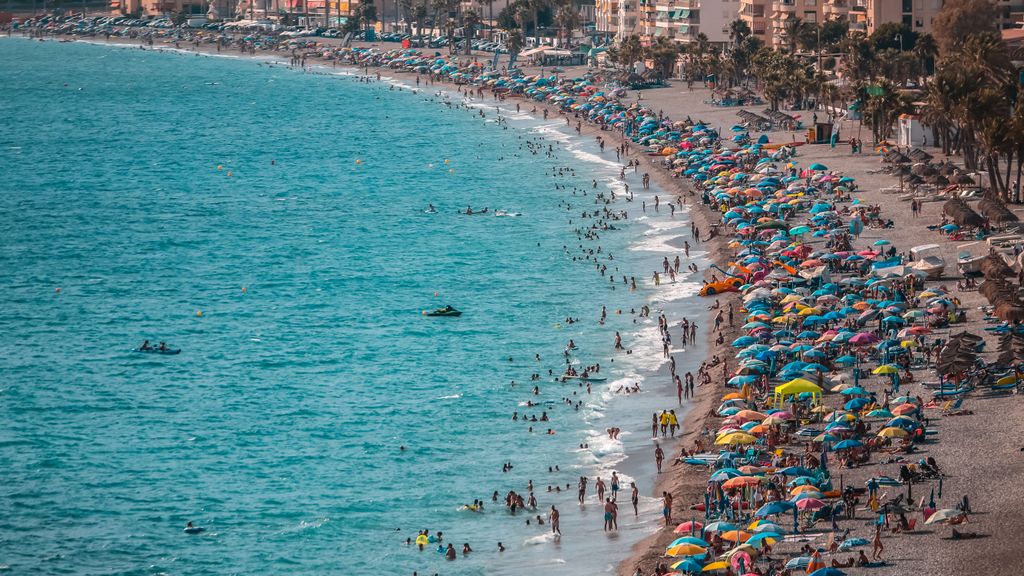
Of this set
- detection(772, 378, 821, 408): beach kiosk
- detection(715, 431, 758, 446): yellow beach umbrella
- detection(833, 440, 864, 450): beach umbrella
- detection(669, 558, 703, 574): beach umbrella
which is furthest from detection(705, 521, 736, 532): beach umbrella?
detection(772, 378, 821, 408): beach kiosk

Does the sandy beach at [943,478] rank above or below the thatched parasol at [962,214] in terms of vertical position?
below

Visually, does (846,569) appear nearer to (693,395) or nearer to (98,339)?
(693,395)

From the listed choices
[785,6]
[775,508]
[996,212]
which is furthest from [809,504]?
[785,6]

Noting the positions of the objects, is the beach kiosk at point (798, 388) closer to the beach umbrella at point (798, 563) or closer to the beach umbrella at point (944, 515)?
the beach umbrella at point (944, 515)

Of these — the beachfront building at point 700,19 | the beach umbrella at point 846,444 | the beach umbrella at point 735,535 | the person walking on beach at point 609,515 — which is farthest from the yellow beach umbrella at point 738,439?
the beachfront building at point 700,19

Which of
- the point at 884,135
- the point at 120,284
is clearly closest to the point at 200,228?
the point at 120,284

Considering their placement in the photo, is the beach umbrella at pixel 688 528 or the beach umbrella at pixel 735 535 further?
the beach umbrella at pixel 688 528

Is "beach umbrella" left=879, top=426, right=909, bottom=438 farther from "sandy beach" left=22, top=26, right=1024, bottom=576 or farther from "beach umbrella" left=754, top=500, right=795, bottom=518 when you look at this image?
"beach umbrella" left=754, top=500, right=795, bottom=518
